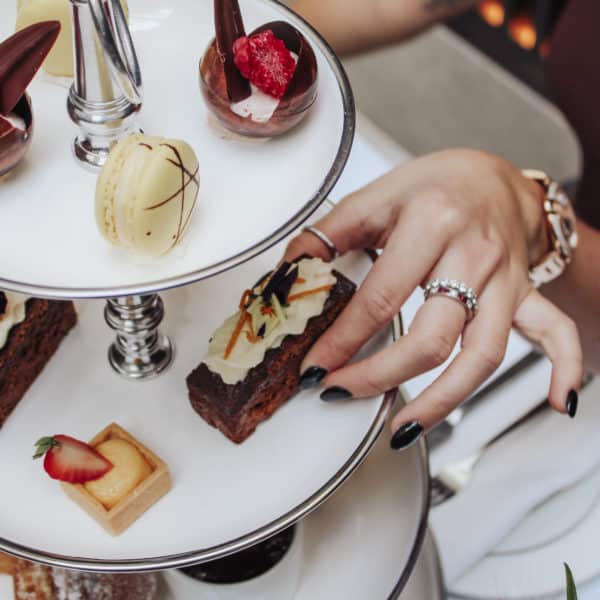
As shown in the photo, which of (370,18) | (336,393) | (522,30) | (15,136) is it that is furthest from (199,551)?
(522,30)

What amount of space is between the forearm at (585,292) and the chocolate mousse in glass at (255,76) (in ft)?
2.13

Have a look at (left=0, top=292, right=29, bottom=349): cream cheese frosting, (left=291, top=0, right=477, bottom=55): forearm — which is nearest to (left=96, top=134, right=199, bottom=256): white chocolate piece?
(left=0, top=292, right=29, bottom=349): cream cheese frosting

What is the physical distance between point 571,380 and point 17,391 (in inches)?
19.9

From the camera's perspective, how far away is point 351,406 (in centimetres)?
71

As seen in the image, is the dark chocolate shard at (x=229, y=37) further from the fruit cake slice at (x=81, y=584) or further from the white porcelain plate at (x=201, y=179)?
the fruit cake slice at (x=81, y=584)

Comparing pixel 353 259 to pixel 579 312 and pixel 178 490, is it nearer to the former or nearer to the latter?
pixel 178 490

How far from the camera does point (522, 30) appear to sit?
2.82 meters

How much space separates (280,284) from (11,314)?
0.23m

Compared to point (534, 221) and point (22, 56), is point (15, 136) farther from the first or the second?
point (534, 221)

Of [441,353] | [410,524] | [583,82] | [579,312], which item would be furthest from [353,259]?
[583,82]

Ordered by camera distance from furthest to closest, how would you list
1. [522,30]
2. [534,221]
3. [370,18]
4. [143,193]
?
[522,30]
[370,18]
[534,221]
[143,193]

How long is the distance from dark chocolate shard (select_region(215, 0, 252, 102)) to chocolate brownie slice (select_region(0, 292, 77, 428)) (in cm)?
27

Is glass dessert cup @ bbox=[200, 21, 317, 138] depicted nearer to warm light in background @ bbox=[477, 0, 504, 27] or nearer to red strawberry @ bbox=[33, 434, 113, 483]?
red strawberry @ bbox=[33, 434, 113, 483]

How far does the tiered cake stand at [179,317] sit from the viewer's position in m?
0.52
